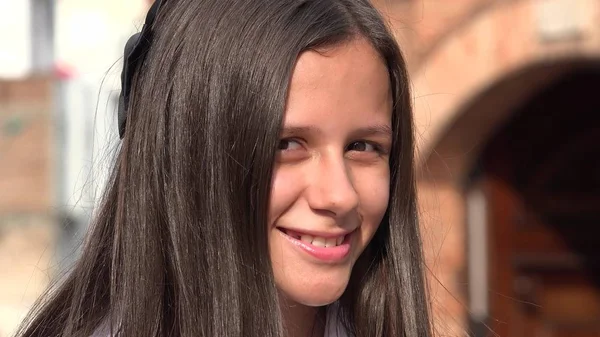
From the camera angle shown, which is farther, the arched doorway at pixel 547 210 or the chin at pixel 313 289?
the arched doorway at pixel 547 210

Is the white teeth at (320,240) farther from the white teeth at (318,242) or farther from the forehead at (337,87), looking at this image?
the forehead at (337,87)

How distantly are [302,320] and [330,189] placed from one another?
295 millimetres

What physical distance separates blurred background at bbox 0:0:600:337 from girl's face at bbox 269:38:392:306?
223 centimetres

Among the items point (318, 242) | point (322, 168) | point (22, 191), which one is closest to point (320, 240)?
point (318, 242)

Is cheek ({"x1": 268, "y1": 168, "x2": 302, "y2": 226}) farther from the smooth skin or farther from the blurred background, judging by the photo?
the blurred background

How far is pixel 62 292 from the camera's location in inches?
64.3

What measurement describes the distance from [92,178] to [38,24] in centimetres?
208

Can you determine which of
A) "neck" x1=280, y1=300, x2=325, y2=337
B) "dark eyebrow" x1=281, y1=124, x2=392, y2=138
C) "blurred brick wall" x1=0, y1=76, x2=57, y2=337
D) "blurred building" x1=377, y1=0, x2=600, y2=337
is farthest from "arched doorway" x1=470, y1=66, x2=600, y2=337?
"dark eyebrow" x1=281, y1=124, x2=392, y2=138

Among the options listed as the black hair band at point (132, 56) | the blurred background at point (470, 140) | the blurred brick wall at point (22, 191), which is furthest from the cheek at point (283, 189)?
the blurred brick wall at point (22, 191)

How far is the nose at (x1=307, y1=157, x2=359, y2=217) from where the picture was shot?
1.46 metres

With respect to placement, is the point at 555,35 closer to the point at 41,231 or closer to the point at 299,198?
the point at 41,231

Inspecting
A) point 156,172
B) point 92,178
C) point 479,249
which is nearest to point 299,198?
point 156,172

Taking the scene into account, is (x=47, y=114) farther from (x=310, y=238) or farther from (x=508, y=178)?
(x=310, y=238)

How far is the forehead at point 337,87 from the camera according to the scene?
1.46 metres
